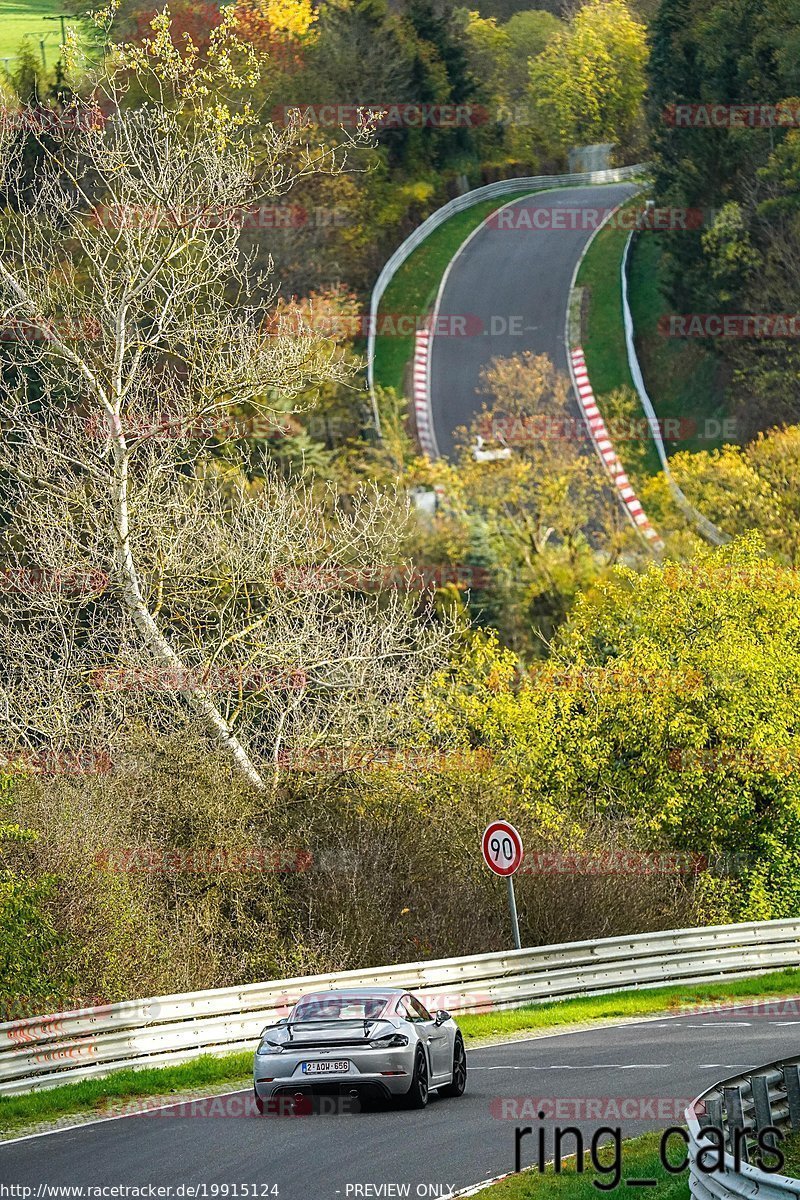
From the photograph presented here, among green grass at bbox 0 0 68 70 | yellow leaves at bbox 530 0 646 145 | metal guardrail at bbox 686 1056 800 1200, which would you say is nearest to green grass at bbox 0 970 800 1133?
metal guardrail at bbox 686 1056 800 1200

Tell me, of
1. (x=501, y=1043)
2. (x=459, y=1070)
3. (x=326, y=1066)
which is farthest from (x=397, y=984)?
(x=326, y=1066)

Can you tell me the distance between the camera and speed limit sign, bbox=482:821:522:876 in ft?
74.8

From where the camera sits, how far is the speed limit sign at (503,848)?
2280 cm

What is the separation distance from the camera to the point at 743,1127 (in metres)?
10.1

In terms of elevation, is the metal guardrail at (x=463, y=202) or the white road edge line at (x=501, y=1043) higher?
the metal guardrail at (x=463, y=202)

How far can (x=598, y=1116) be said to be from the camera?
45.3 ft

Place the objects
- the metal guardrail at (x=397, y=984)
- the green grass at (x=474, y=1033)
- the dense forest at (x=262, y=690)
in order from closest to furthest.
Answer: the green grass at (x=474, y=1033) < the metal guardrail at (x=397, y=984) < the dense forest at (x=262, y=690)

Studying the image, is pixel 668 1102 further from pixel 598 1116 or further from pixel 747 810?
pixel 747 810

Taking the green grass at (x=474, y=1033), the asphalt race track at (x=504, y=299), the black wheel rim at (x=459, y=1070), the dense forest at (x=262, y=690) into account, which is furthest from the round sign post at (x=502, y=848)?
the asphalt race track at (x=504, y=299)

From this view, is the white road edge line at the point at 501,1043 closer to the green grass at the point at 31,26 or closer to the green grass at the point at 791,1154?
the green grass at the point at 791,1154

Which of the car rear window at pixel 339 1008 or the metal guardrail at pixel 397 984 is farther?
the metal guardrail at pixel 397 984

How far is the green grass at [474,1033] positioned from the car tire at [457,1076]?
3.05 m

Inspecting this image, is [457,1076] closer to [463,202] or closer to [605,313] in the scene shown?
[605,313]

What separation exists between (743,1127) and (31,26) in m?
95.7
